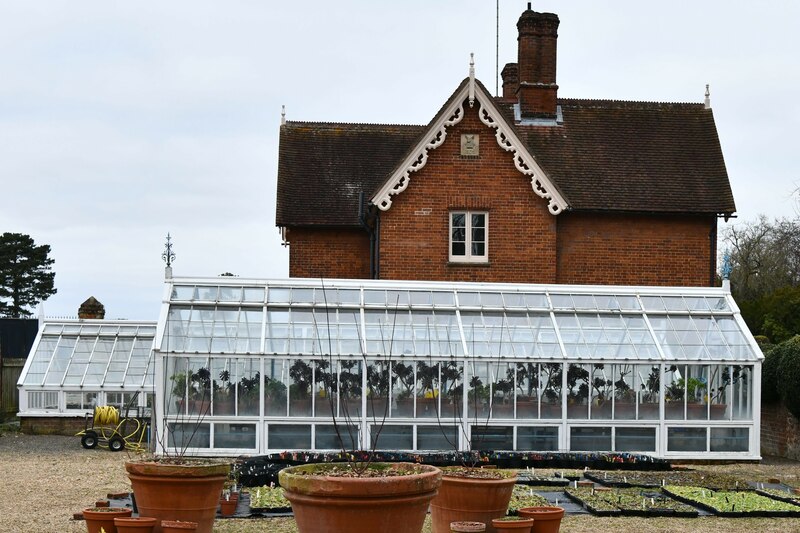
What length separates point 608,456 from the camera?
62.7 ft

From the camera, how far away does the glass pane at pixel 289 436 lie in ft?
66.6

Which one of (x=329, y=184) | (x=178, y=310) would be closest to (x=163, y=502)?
(x=178, y=310)

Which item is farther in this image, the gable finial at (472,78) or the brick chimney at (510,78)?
the brick chimney at (510,78)

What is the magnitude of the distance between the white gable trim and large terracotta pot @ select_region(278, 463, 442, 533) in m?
16.6

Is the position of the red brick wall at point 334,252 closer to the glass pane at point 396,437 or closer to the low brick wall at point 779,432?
the glass pane at point 396,437

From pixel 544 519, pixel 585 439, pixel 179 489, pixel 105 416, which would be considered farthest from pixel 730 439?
pixel 179 489

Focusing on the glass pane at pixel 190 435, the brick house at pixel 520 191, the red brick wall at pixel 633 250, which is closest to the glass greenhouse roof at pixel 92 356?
the brick house at pixel 520 191

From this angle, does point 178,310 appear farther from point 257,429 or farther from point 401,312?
point 401,312

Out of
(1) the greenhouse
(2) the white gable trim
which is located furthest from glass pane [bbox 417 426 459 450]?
(2) the white gable trim

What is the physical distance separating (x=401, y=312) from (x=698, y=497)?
8.09 meters

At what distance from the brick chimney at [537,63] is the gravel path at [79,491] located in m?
11.1

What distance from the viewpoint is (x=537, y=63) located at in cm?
2894

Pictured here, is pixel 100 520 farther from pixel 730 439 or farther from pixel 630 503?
pixel 730 439

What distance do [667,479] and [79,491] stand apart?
28.1 ft
